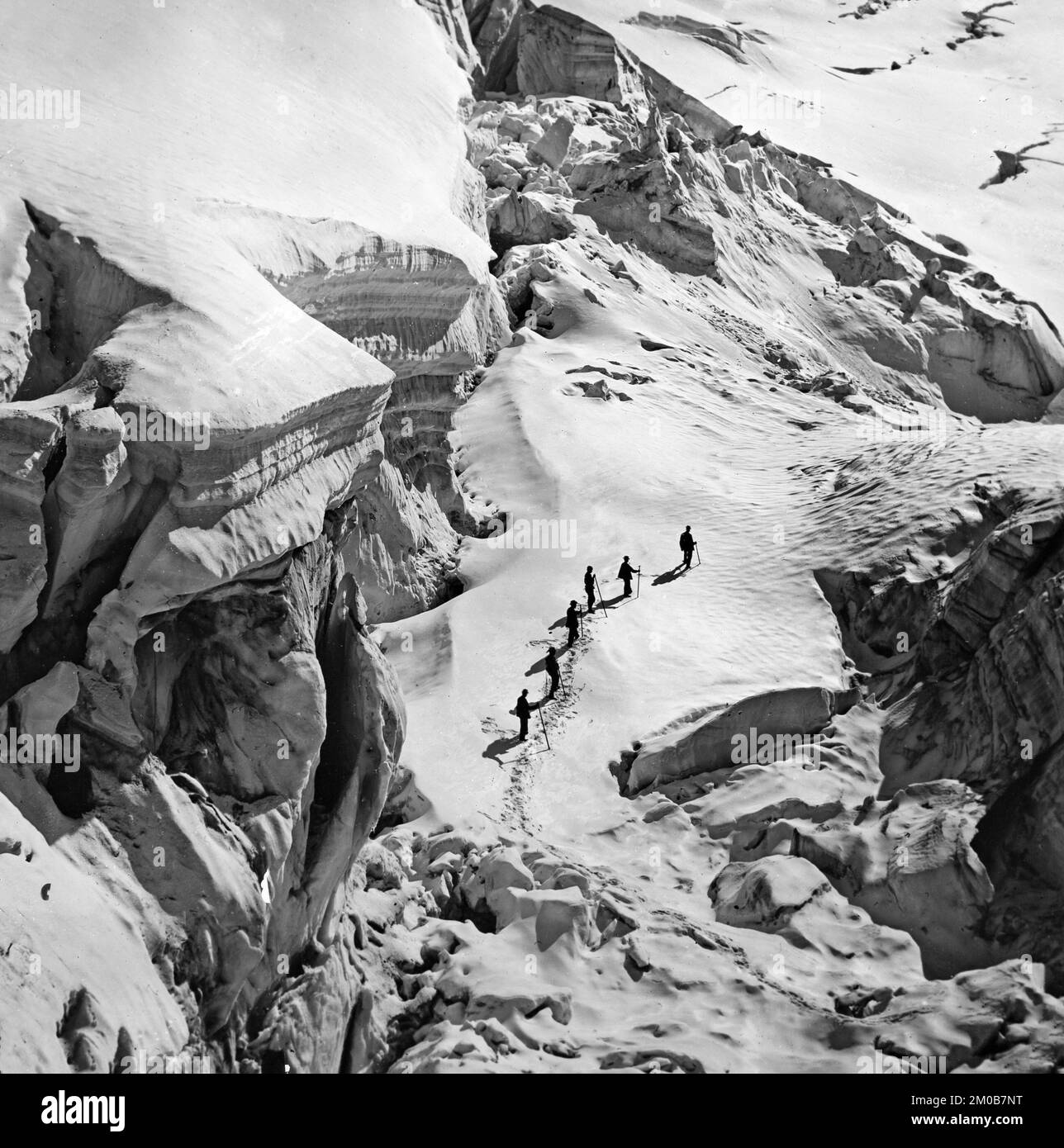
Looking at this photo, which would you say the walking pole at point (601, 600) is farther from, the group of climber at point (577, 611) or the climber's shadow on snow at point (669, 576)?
the climber's shadow on snow at point (669, 576)

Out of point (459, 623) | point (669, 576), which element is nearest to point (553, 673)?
point (459, 623)

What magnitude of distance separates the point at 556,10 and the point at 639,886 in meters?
24.4

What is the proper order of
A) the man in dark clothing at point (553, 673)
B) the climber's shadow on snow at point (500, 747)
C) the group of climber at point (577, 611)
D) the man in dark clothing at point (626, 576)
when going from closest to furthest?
the climber's shadow on snow at point (500, 747), the group of climber at point (577, 611), the man in dark clothing at point (553, 673), the man in dark clothing at point (626, 576)

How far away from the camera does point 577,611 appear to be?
60.1 feet

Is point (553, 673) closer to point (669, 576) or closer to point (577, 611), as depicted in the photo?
point (577, 611)

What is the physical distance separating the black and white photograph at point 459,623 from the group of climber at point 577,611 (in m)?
0.07

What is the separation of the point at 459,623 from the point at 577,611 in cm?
139

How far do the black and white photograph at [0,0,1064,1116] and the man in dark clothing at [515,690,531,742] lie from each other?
6 centimetres

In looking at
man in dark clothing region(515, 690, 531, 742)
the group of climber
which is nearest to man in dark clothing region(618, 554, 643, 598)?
the group of climber

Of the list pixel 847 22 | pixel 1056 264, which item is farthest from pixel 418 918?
pixel 847 22

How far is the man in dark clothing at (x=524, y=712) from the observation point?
16.9 m

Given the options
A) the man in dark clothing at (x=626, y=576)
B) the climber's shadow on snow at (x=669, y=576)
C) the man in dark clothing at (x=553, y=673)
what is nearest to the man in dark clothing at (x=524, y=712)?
the man in dark clothing at (x=553, y=673)

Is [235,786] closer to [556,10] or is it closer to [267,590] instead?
[267,590]

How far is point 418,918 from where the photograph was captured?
1382 centimetres
